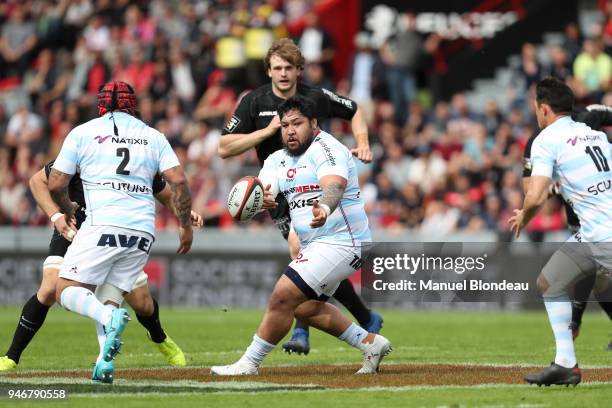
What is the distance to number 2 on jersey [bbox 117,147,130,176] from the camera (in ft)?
34.3

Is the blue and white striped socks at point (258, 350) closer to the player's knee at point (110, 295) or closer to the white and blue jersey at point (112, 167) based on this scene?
the player's knee at point (110, 295)

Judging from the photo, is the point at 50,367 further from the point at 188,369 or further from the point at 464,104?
the point at 464,104

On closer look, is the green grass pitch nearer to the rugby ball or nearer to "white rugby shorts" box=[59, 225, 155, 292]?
"white rugby shorts" box=[59, 225, 155, 292]

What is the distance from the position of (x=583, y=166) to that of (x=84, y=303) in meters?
3.85

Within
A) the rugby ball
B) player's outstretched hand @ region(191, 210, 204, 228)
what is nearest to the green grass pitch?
player's outstretched hand @ region(191, 210, 204, 228)

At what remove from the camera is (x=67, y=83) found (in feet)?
90.2

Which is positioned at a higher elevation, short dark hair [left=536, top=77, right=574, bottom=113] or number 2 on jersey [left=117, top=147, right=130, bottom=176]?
short dark hair [left=536, top=77, right=574, bottom=113]

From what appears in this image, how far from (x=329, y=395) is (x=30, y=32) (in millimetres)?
20977

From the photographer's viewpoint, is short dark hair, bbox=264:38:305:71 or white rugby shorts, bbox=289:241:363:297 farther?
short dark hair, bbox=264:38:305:71

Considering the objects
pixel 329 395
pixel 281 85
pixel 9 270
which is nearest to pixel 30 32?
pixel 9 270

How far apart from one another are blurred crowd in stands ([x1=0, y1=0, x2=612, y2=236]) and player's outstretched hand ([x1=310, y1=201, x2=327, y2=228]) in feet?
37.0

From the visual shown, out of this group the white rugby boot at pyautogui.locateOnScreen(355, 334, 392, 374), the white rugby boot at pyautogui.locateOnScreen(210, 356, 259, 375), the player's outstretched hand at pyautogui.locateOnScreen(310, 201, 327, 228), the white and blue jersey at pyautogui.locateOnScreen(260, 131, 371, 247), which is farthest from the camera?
the white rugby boot at pyautogui.locateOnScreen(355, 334, 392, 374)

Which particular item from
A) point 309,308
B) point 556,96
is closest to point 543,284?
point 556,96

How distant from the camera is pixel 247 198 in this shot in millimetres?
10953
